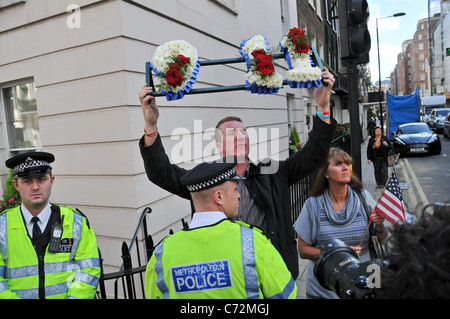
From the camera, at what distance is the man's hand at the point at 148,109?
256cm

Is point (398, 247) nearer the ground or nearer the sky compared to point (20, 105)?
nearer the ground

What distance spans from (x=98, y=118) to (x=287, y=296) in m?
3.49

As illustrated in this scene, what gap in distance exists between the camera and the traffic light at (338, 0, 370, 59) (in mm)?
3705

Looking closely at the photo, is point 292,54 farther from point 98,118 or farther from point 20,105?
point 20,105

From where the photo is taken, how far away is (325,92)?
2.54m

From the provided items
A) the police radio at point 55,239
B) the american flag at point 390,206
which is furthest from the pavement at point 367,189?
the police radio at point 55,239

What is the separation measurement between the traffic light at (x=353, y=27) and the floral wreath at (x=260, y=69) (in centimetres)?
165

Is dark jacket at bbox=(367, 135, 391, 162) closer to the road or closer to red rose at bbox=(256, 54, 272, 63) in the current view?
the road

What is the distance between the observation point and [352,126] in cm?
401

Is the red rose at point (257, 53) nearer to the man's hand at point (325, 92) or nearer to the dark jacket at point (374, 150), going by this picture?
the man's hand at point (325, 92)

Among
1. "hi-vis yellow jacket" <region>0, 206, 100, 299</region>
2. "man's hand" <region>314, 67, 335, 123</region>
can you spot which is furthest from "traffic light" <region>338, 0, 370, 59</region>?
"hi-vis yellow jacket" <region>0, 206, 100, 299</region>

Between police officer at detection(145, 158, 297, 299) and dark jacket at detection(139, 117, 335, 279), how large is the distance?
922mm
